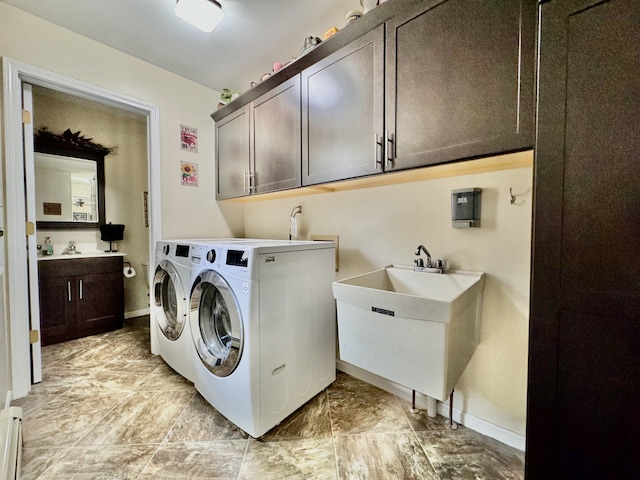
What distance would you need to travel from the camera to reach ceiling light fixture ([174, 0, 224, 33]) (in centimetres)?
149

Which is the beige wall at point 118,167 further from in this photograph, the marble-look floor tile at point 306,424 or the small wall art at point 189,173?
the marble-look floor tile at point 306,424

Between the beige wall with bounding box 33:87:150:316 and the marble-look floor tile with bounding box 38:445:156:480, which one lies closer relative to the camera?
the marble-look floor tile with bounding box 38:445:156:480

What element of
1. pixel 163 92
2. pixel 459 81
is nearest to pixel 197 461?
pixel 459 81

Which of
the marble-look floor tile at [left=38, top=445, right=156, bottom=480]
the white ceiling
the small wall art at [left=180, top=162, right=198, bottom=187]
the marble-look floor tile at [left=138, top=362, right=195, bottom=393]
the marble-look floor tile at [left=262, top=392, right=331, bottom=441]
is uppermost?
the white ceiling

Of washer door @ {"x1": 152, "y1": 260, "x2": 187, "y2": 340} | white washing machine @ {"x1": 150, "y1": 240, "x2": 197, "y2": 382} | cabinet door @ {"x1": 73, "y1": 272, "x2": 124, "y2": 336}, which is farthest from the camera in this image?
cabinet door @ {"x1": 73, "y1": 272, "x2": 124, "y2": 336}

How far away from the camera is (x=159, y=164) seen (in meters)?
2.27

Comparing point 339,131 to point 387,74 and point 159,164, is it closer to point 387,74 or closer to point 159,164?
point 387,74

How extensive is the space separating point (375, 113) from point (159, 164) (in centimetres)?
190

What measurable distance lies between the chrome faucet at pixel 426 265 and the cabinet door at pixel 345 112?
1.71 ft

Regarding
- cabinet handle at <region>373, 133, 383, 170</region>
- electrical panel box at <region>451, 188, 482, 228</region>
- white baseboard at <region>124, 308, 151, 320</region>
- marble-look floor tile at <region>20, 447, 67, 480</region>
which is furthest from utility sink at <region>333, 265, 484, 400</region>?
white baseboard at <region>124, 308, 151, 320</region>

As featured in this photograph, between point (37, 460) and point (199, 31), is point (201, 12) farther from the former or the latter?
→ point (37, 460)

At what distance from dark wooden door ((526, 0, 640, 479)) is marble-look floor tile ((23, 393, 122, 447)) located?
2094 mm

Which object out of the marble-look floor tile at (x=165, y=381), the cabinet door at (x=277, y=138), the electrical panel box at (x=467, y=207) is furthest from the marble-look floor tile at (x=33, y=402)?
the electrical panel box at (x=467, y=207)

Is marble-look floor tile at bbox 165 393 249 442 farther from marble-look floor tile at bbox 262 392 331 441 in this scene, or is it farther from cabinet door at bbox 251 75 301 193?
cabinet door at bbox 251 75 301 193
